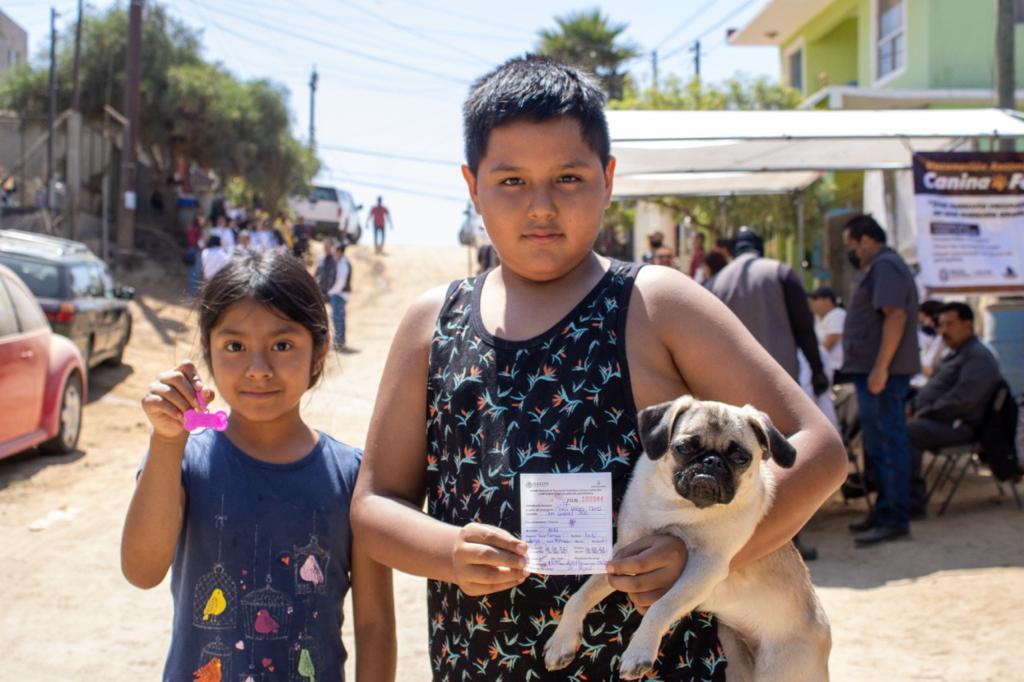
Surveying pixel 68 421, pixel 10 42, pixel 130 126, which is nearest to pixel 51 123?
pixel 130 126

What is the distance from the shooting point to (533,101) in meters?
2.01

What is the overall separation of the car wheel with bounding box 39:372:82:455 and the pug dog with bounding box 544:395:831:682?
30.8 feet

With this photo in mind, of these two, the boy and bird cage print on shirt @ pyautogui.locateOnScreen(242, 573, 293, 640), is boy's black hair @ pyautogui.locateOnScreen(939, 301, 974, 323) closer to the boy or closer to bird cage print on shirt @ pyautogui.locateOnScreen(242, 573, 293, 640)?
the boy

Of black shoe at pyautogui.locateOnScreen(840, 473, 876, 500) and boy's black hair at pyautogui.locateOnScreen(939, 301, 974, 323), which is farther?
black shoe at pyautogui.locateOnScreen(840, 473, 876, 500)

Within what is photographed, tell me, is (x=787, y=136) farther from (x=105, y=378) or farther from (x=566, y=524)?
(x=105, y=378)

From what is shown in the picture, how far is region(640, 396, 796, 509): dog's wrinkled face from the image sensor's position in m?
2.04

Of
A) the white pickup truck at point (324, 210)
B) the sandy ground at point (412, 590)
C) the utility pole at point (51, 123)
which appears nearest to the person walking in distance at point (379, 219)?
the white pickup truck at point (324, 210)

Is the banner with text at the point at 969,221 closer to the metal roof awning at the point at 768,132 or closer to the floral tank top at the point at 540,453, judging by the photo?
the metal roof awning at the point at 768,132

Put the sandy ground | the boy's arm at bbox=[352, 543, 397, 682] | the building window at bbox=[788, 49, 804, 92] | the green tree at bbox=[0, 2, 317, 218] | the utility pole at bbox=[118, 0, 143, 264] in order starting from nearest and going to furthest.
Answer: the boy's arm at bbox=[352, 543, 397, 682]
the sandy ground
the utility pole at bbox=[118, 0, 143, 264]
the green tree at bbox=[0, 2, 317, 218]
the building window at bbox=[788, 49, 804, 92]

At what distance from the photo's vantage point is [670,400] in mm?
1997

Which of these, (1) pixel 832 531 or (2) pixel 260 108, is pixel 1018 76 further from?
(2) pixel 260 108

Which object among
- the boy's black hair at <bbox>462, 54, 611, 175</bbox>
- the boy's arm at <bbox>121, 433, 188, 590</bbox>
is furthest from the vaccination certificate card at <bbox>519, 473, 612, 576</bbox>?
the boy's arm at <bbox>121, 433, 188, 590</bbox>

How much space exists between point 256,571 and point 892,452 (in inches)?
252

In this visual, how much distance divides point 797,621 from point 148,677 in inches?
146
